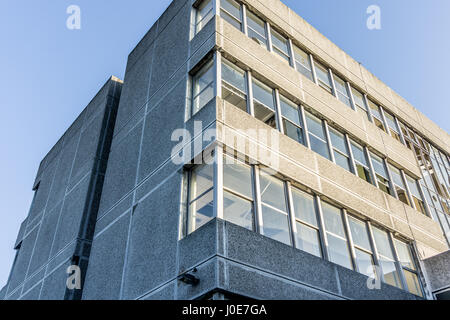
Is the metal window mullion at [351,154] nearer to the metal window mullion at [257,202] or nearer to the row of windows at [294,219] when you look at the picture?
the row of windows at [294,219]

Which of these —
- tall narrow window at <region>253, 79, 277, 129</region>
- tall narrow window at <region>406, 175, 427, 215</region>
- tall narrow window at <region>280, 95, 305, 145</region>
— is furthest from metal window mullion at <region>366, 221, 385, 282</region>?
tall narrow window at <region>406, 175, 427, 215</region>

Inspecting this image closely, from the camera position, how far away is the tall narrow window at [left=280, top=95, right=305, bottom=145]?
1068 cm

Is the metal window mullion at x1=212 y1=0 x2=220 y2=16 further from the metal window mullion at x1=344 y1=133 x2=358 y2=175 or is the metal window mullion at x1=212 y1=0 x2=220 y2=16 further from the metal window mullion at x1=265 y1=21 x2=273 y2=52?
the metal window mullion at x1=344 y1=133 x2=358 y2=175

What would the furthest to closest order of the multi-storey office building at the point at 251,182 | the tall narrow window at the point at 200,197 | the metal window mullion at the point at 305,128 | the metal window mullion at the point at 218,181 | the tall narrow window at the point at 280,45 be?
the tall narrow window at the point at 280,45 < the metal window mullion at the point at 305,128 < the tall narrow window at the point at 200,197 < the multi-storey office building at the point at 251,182 < the metal window mullion at the point at 218,181

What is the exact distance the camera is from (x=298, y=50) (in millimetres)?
13469

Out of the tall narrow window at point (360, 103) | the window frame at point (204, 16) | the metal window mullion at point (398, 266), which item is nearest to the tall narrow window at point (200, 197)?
the window frame at point (204, 16)

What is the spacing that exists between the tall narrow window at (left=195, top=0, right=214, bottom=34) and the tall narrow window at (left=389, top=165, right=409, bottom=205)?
25.2 feet

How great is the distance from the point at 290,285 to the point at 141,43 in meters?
10.4

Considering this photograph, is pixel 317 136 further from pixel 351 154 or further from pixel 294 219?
pixel 294 219

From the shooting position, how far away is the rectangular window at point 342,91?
45.9 ft

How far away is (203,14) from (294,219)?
6.44 meters

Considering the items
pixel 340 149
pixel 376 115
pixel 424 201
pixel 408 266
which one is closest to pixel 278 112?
pixel 340 149

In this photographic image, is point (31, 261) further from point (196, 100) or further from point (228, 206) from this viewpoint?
point (228, 206)

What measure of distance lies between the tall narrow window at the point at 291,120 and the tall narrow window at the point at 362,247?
248 centimetres
